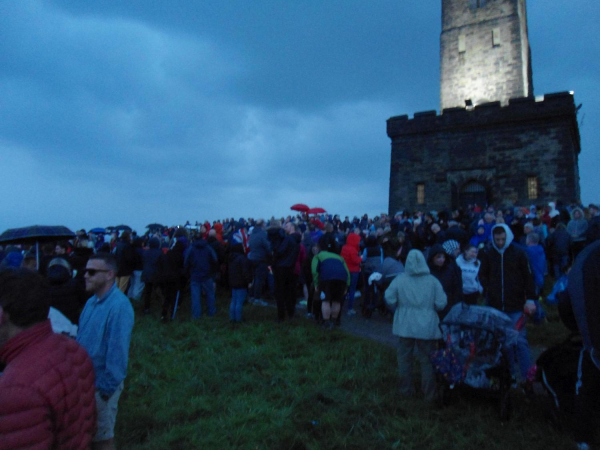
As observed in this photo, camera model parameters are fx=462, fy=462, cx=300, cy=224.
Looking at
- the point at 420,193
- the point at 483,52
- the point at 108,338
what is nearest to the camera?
the point at 108,338

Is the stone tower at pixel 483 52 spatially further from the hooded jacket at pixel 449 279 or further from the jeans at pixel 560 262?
the hooded jacket at pixel 449 279

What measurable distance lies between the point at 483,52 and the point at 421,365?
3058 cm

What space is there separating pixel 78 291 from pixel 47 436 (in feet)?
10.5

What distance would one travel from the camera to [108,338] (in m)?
3.28

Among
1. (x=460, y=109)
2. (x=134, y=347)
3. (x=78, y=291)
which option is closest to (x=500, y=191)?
(x=460, y=109)

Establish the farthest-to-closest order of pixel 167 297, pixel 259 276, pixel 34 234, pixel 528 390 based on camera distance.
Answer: pixel 259 276 < pixel 167 297 < pixel 34 234 < pixel 528 390

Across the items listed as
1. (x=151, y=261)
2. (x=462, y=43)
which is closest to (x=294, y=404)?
(x=151, y=261)

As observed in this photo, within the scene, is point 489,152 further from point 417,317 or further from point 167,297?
point 417,317

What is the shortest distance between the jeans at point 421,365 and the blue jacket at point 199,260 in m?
5.60

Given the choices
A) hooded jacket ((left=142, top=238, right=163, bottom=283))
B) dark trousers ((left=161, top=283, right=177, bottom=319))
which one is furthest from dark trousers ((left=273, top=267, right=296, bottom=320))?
hooded jacket ((left=142, top=238, right=163, bottom=283))

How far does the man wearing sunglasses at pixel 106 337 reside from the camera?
3.17 m

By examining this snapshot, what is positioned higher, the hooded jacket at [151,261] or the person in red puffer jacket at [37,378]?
the hooded jacket at [151,261]

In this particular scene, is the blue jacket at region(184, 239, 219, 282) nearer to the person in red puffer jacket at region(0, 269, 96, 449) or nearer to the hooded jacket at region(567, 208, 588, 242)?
the person in red puffer jacket at region(0, 269, 96, 449)

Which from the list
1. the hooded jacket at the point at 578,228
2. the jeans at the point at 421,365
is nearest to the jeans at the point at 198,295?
the jeans at the point at 421,365
